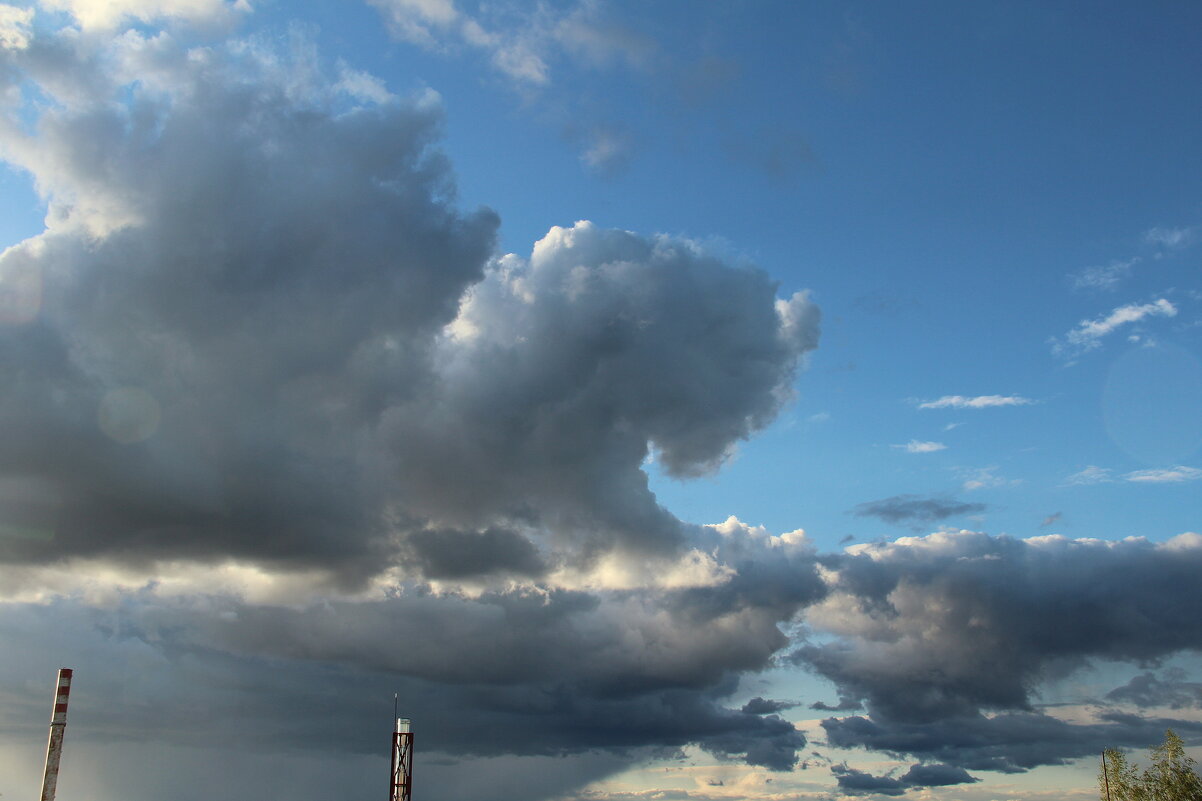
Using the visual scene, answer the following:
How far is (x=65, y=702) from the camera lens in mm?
57625

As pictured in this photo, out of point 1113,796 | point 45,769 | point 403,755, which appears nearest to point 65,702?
point 45,769

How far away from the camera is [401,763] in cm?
10275

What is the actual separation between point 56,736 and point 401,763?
167ft

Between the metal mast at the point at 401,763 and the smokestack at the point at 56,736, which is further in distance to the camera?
the metal mast at the point at 401,763

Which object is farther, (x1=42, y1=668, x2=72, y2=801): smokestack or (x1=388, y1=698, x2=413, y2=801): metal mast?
(x1=388, y1=698, x2=413, y2=801): metal mast

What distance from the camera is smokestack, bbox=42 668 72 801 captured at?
5562 centimetres

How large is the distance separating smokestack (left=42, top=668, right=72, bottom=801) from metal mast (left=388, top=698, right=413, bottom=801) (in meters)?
49.6

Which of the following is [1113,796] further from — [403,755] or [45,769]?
[45,769]

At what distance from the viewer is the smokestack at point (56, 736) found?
2190 inches

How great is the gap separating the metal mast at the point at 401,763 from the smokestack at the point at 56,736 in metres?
49.6

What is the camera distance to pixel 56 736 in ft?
188

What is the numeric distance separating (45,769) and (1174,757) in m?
140

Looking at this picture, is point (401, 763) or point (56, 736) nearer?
point (56, 736)

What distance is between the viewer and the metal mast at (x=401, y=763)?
102 meters
